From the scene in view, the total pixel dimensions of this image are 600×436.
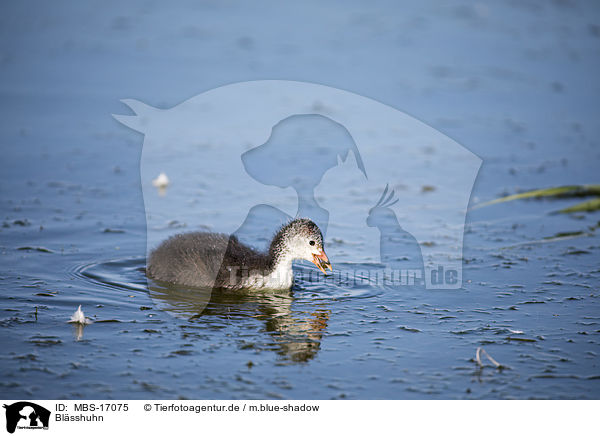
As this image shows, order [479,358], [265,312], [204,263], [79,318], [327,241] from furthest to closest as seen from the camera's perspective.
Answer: [327,241]
[204,263]
[265,312]
[79,318]
[479,358]

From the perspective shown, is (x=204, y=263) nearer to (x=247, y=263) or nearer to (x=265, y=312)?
(x=247, y=263)

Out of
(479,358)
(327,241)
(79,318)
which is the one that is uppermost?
(327,241)

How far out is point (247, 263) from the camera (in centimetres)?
782

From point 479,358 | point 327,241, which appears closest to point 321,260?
point 327,241

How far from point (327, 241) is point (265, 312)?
7.20 feet

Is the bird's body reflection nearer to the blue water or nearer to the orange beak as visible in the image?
the blue water

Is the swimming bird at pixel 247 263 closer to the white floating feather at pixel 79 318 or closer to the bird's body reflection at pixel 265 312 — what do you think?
the bird's body reflection at pixel 265 312

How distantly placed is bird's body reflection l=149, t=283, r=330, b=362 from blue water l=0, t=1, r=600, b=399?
28 millimetres

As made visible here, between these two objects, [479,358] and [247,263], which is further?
[247,263]

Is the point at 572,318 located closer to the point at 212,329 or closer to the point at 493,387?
the point at 493,387

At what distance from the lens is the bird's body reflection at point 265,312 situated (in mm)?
6465

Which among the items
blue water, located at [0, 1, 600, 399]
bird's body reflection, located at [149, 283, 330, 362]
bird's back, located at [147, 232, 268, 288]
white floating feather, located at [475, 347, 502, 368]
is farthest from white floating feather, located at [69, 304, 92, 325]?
white floating feather, located at [475, 347, 502, 368]

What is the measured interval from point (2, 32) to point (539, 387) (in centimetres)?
1381

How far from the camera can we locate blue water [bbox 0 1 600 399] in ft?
19.6
